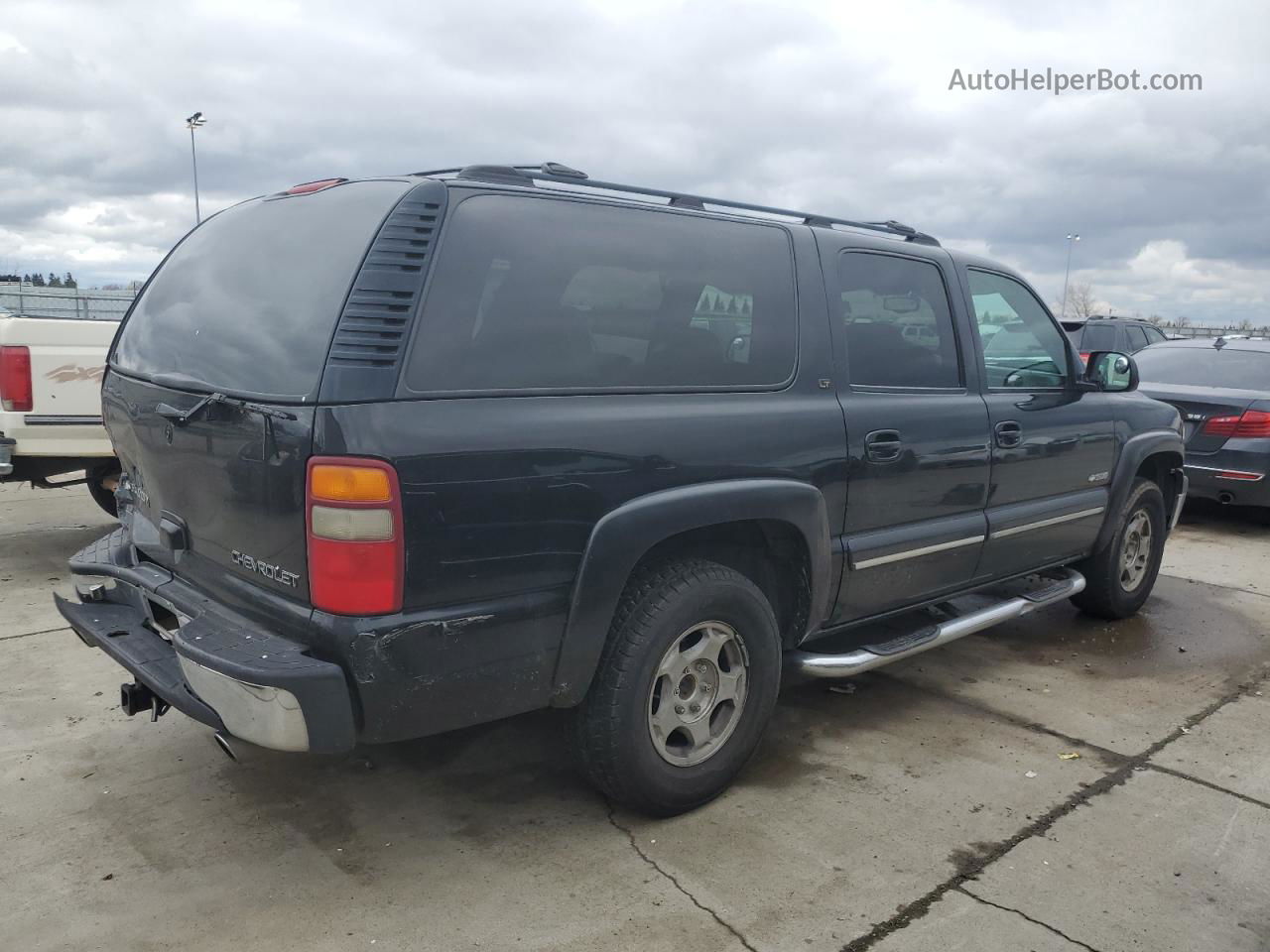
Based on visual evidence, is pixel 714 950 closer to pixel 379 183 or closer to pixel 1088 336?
pixel 379 183

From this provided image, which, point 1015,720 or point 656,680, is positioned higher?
point 656,680

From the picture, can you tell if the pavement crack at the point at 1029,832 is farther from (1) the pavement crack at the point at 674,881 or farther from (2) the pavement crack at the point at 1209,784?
(1) the pavement crack at the point at 674,881

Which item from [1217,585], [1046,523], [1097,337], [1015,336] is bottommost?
[1217,585]

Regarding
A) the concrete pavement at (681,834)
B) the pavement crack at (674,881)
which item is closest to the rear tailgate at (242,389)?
the concrete pavement at (681,834)

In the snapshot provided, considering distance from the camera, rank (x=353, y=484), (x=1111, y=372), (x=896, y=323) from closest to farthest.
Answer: (x=353, y=484)
(x=896, y=323)
(x=1111, y=372)

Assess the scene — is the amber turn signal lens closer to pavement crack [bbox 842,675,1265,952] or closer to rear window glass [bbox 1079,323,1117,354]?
pavement crack [bbox 842,675,1265,952]

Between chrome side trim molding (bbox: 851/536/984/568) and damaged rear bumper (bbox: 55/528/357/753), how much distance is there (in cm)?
193

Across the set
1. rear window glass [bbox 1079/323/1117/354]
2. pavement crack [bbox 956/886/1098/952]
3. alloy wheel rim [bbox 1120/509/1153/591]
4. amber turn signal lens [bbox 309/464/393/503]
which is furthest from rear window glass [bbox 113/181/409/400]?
rear window glass [bbox 1079/323/1117/354]

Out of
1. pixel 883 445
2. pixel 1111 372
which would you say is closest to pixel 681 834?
pixel 883 445

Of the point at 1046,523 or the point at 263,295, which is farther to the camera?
the point at 1046,523

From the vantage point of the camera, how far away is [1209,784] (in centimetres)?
360

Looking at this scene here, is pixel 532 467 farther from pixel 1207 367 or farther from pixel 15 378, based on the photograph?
pixel 1207 367

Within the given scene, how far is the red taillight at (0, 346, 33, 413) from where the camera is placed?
557cm

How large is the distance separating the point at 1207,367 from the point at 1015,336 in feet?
16.6
